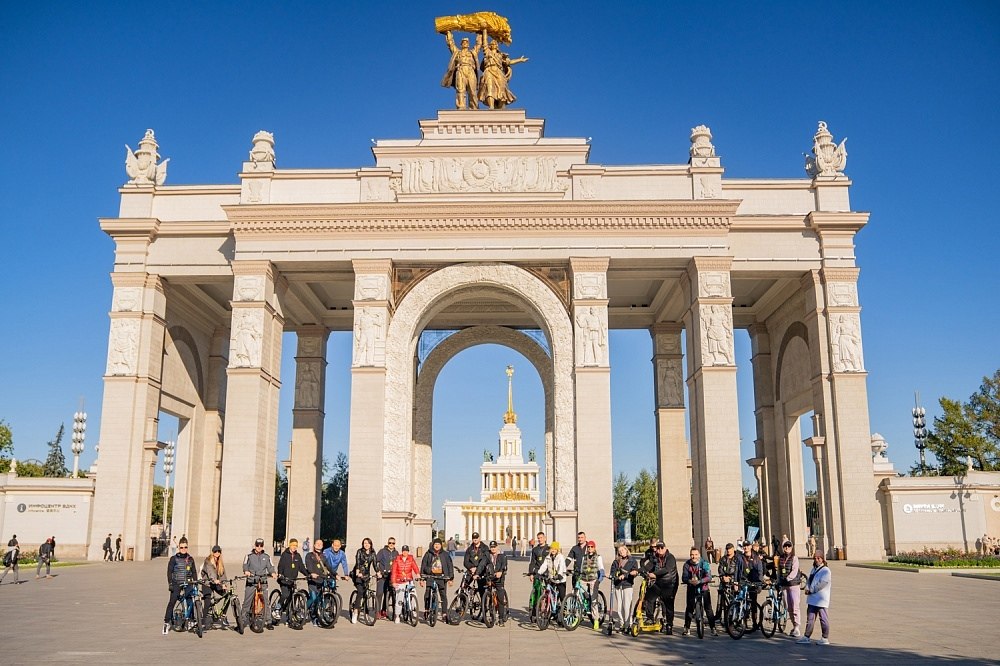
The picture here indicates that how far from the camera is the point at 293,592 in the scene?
14.8 meters

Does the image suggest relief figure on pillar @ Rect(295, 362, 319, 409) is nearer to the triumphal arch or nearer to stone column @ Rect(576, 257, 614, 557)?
the triumphal arch

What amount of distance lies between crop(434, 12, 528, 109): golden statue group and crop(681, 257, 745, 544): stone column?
11181mm

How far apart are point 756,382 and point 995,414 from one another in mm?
16309

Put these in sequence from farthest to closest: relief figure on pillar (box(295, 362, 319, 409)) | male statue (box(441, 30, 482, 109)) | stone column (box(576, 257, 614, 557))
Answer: relief figure on pillar (box(295, 362, 319, 409)) → male statue (box(441, 30, 482, 109)) → stone column (box(576, 257, 614, 557))

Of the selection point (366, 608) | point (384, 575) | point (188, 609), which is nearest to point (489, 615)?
point (384, 575)

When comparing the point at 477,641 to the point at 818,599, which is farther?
the point at 477,641

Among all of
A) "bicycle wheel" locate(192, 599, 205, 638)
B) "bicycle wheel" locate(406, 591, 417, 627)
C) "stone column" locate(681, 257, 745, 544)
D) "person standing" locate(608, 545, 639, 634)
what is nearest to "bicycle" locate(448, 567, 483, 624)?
"bicycle wheel" locate(406, 591, 417, 627)

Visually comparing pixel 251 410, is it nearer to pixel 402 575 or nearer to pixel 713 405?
pixel 402 575

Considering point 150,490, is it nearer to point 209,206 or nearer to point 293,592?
point 209,206

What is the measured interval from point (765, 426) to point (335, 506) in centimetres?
2448

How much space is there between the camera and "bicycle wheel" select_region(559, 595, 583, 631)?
14.4m

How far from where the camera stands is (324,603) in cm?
1460

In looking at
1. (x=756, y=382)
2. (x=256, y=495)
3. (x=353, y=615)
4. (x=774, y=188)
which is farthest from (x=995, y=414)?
(x=353, y=615)

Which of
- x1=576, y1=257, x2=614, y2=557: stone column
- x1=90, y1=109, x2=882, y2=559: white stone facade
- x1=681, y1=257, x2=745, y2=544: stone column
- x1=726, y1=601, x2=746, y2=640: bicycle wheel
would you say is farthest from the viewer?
x1=90, y1=109, x2=882, y2=559: white stone facade
